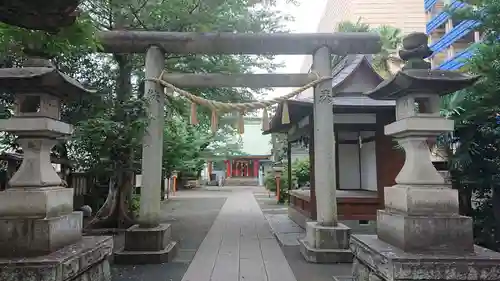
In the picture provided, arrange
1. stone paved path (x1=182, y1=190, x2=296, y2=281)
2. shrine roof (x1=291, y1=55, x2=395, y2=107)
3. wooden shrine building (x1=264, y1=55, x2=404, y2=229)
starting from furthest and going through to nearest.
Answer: shrine roof (x1=291, y1=55, x2=395, y2=107)
wooden shrine building (x1=264, y1=55, x2=404, y2=229)
stone paved path (x1=182, y1=190, x2=296, y2=281)

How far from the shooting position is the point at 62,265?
3.46 m

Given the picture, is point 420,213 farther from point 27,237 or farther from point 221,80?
point 221,80

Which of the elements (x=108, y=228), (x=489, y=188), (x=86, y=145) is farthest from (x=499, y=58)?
(x=108, y=228)

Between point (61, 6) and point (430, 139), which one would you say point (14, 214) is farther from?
point (430, 139)

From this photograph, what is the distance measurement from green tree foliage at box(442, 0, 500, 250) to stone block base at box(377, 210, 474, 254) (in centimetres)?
240

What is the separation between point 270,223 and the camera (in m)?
11.4

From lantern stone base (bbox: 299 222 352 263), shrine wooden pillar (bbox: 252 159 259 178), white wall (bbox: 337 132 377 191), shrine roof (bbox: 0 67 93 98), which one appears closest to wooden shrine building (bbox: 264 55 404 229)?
white wall (bbox: 337 132 377 191)

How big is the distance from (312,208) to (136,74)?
6895mm

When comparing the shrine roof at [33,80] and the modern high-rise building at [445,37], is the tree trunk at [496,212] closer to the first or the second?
the shrine roof at [33,80]

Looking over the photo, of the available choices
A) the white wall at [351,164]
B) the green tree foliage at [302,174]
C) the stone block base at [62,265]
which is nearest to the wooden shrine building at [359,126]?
the white wall at [351,164]

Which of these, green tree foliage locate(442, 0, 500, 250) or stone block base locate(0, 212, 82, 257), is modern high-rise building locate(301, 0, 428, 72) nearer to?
green tree foliage locate(442, 0, 500, 250)

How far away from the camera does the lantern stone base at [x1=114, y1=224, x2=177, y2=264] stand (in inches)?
247

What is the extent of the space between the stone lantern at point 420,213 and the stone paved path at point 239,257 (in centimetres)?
167

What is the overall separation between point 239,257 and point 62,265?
3847 mm
